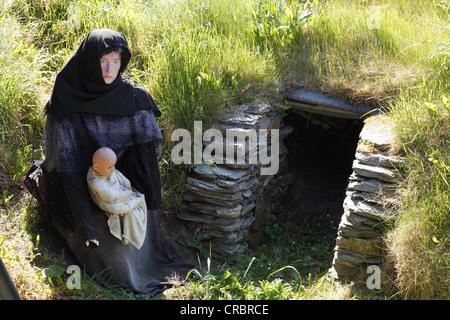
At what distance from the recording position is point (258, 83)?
5.33m

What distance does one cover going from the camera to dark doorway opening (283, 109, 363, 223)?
6.17 m

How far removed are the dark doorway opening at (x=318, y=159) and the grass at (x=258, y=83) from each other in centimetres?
69

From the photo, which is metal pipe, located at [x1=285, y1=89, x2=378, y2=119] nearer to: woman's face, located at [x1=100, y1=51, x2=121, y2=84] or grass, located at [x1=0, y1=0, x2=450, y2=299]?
grass, located at [x1=0, y1=0, x2=450, y2=299]

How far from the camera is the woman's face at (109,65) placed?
372cm

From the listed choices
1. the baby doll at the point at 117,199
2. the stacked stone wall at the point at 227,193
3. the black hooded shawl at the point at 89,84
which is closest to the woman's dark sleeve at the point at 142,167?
the baby doll at the point at 117,199

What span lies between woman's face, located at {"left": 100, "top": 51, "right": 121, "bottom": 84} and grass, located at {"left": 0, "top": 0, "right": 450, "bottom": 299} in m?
1.17

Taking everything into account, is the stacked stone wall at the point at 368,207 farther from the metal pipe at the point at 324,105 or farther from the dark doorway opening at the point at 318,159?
the dark doorway opening at the point at 318,159

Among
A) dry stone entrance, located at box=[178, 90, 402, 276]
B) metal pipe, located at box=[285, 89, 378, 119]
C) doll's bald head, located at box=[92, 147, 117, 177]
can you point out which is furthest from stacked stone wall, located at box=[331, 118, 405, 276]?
doll's bald head, located at box=[92, 147, 117, 177]

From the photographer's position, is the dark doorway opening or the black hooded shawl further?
the dark doorway opening

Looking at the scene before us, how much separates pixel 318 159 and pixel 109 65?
3.63m

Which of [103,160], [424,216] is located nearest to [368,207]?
[424,216]

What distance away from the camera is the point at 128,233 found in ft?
12.8

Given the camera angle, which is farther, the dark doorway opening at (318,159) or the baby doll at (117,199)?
the dark doorway opening at (318,159)

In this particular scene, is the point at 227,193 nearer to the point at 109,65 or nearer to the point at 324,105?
the point at 324,105
